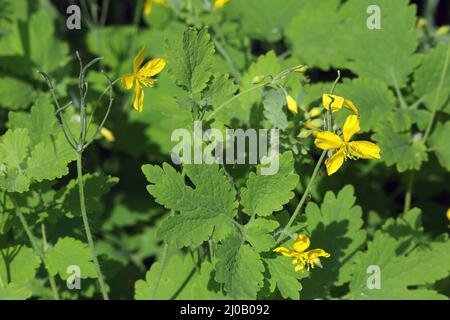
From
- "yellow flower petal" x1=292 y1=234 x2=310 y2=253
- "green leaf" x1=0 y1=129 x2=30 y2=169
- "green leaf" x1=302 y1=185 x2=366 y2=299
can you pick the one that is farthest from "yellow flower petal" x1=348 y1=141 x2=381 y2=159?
"green leaf" x1=0 y1=129 x2=30 y2=169

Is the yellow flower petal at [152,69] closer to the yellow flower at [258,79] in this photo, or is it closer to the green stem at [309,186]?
the yellow flower at [258,79]

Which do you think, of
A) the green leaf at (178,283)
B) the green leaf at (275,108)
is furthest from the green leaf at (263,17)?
the green leaf at (178,283)

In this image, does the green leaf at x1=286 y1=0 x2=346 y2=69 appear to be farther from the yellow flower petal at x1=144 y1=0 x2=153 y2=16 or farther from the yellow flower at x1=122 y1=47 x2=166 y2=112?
the yellow flower at x1=122 y1=47 x2=166 y2=112

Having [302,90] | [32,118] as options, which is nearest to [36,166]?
[32,118]

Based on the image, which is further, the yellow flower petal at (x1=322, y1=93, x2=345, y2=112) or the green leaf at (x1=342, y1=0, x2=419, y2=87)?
the green leaf at (x1=342, y1=0, x2=419, y2=87)

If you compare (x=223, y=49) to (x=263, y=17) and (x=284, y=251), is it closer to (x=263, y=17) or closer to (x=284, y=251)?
(x=263, y=17)
